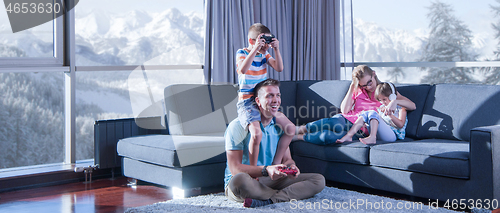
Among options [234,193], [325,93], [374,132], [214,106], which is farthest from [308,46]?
[234,193]

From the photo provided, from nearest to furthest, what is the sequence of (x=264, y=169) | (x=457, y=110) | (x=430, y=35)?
(x=264, y=169), (x=457, y=110), (x=430, y=35)

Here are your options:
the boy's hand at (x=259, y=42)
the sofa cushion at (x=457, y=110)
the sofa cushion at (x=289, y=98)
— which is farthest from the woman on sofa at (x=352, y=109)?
the boy's hand at (x=259, y=42)

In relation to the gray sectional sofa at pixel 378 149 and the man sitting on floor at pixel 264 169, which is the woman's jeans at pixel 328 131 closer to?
the gray sectional sofa at pixel 378 149

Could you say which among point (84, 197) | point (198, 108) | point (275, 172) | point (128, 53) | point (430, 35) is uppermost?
point (430, 35)

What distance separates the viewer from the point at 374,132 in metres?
3.14

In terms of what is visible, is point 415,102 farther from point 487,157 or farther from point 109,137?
point 109,137

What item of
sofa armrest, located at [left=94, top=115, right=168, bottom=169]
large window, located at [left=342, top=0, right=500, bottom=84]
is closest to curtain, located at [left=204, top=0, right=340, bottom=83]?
sofa armrest, located at [left=94, top=115, right=168, bottom=169]

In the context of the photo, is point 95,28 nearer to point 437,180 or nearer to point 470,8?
point 437,180

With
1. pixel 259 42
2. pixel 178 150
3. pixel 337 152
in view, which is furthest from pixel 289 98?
pixel 178 150

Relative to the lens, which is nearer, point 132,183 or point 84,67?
point 132,183

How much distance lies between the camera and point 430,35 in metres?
7.61

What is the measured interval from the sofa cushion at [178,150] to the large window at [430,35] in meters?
3.99

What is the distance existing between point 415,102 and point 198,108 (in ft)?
5.35

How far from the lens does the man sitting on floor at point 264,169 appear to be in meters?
2.55
